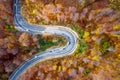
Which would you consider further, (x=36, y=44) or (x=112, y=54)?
(x=36, y=44)

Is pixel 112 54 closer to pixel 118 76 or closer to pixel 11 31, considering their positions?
pixel 118 76

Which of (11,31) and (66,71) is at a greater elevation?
(11,31)

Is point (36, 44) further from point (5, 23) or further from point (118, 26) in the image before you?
point (118, 26)

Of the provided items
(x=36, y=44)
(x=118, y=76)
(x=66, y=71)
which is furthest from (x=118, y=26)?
(x=36, y=44)

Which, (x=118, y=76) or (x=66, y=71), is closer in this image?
(x=118, y=76)

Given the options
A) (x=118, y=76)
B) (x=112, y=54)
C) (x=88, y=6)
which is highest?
(x=88, y=6)

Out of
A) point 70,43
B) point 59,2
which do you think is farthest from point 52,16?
point 70,43
